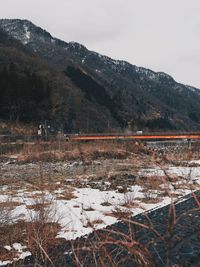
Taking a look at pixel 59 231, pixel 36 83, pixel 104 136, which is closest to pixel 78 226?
pixel 59 231

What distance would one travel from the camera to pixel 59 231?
7.77m

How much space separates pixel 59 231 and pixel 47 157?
58.0 ft

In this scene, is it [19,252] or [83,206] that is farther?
[83,206]

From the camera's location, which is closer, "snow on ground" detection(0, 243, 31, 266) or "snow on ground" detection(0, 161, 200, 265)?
"snow on ground" detection(0, 243, 31, 266)

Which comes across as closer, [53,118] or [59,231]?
[59,231]

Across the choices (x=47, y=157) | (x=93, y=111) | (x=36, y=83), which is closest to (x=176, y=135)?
(x=47, y=157)

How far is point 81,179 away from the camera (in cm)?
1578

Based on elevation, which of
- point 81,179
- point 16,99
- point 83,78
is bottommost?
point 81,179

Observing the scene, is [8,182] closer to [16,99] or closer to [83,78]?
[16,99]

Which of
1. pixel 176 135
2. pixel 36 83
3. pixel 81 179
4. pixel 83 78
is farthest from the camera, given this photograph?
pixel 83 78

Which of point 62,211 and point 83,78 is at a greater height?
point 83,78

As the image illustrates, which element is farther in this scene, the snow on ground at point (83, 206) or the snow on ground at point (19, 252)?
the snow on ground at point (83, 206)

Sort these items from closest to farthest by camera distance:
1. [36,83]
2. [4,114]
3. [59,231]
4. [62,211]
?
1. [59,231]
2. [62,211]
3. [4,114]
4. [36,83]

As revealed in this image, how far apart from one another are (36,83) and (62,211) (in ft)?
193
